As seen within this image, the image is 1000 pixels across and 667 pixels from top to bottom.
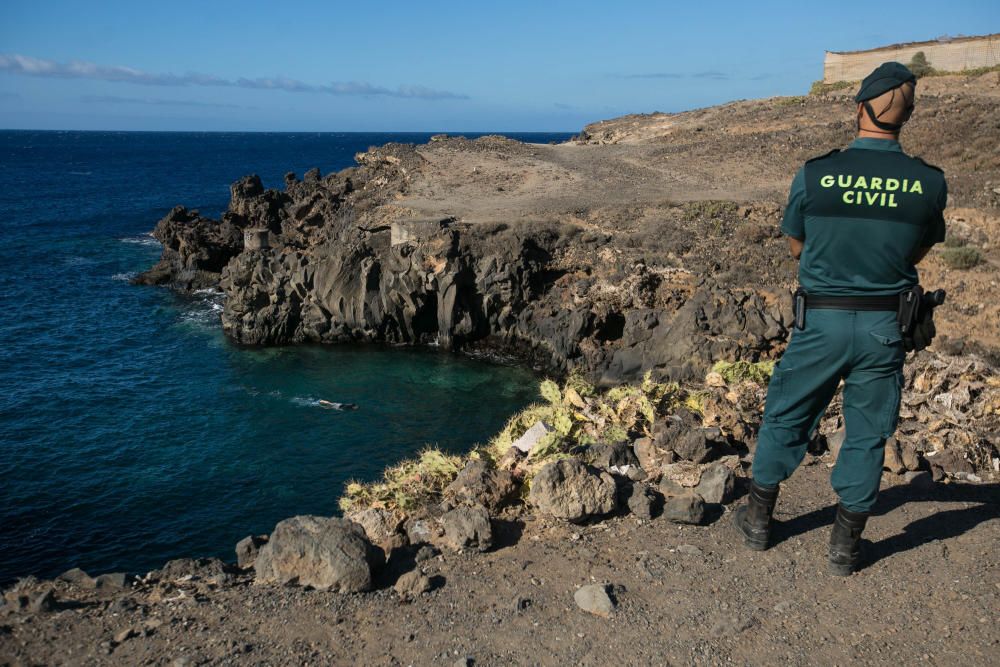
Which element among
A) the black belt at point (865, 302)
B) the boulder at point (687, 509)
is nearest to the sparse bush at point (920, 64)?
the boulder at point (687, 509)

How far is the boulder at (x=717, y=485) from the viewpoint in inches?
282

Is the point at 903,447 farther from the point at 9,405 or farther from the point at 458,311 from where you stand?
the point at 9,405

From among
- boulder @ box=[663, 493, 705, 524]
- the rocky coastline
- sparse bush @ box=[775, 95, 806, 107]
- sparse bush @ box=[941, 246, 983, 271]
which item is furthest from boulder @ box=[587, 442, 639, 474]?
sparse bush @ box=[775, 95, 806, 107]

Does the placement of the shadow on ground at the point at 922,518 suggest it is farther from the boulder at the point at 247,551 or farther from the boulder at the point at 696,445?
the boulder at the point at 247,551

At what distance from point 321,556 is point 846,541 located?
4208mm

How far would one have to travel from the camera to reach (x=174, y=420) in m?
20.6

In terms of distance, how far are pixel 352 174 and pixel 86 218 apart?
28.8m

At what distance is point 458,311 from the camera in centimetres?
2708

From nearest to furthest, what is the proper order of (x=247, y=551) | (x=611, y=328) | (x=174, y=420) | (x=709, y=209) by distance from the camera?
(x=247, y=551)
(x=174, y=420)
(x=611, y=328)
(x=709, y=209)

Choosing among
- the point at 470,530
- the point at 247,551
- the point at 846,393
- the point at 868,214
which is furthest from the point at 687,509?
the point at 247,551

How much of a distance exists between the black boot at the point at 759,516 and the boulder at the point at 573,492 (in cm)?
126

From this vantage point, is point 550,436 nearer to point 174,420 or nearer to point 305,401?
point 305,401

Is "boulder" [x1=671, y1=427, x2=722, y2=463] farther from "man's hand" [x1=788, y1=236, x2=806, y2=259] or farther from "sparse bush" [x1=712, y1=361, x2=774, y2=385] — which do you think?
"man's hand" [x1=788, y1=236, x2=806, y2=259]

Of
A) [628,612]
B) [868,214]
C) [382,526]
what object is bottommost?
[382,526]
